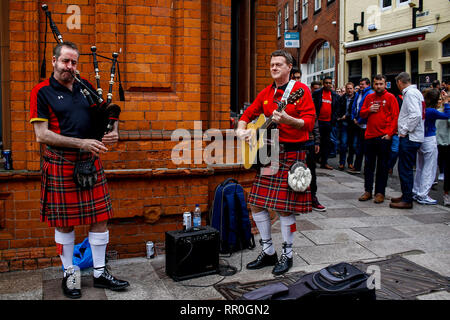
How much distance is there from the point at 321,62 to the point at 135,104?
71.4 ft

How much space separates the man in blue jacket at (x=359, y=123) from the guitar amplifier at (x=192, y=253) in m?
6.46

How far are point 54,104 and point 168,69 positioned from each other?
1.62 metres

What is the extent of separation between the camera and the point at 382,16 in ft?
59.0

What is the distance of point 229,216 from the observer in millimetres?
5207

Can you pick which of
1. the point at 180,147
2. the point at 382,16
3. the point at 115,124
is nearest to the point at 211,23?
the point at 180,147

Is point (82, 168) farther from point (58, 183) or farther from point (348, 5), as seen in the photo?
point (348, 5)

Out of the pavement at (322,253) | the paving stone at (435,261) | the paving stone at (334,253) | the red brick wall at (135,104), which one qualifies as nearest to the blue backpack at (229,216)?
the pavement at (322,253)

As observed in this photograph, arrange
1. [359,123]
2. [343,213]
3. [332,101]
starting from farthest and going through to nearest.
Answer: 1. [332,101]
2. [359,123]
3. [343,213]

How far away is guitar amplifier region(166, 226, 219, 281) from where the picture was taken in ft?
14.6

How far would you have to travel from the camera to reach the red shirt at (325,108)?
10.7 meters

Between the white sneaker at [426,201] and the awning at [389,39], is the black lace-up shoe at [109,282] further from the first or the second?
the awning at [389,39]

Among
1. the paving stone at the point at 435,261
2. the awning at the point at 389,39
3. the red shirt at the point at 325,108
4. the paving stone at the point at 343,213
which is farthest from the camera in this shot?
the awning at the point at 389,39

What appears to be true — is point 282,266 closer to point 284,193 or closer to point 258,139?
point 284,193

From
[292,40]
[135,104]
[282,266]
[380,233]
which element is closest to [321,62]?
[292,40]
